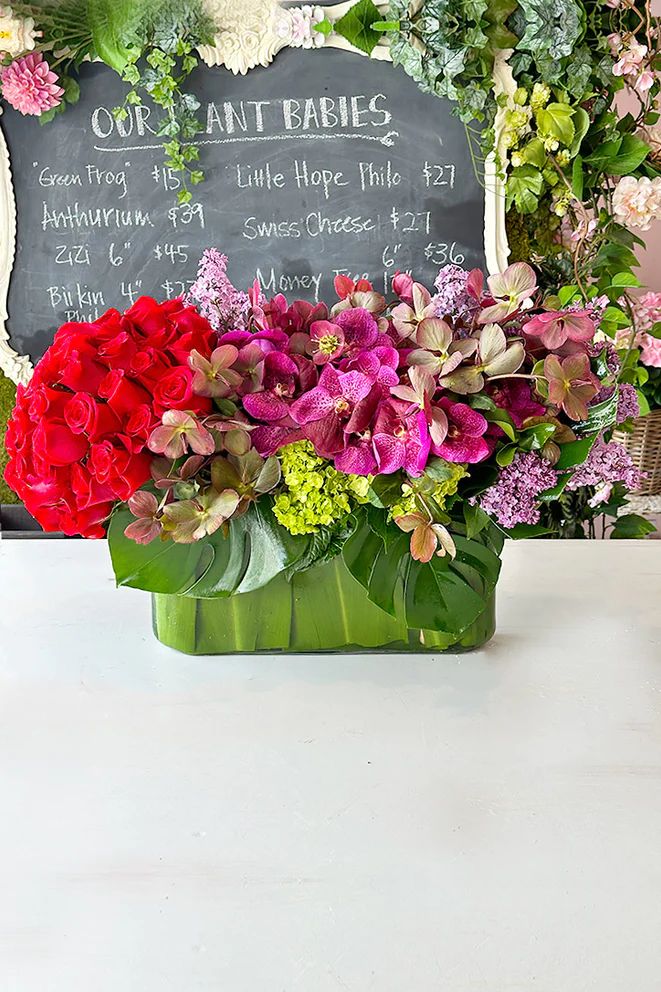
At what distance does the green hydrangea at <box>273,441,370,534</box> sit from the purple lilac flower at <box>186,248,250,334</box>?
5.8 inches

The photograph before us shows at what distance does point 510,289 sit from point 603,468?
171 millimetres

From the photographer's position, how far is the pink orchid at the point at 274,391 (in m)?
0.75

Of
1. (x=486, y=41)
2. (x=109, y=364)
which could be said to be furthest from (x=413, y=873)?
(x=486, y=41)

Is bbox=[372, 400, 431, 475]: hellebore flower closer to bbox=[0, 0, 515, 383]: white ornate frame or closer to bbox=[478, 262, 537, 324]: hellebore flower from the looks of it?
bbox=[478, 262, 537, 324]: hellebore flower

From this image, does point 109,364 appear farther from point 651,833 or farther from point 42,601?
point 651,833

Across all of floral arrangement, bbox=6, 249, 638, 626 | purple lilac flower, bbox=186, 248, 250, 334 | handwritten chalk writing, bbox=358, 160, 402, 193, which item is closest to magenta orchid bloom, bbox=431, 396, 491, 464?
floral arrangement, bbox=6, 249, 638, 626

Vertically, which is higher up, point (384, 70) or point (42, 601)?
point (384, 70)

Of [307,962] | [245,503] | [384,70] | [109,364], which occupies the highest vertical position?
[384,70]

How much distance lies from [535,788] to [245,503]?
0.32 m

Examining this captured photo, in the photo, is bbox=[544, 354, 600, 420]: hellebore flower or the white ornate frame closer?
bbox=[544, 354, 600, 420]: hellebore flower

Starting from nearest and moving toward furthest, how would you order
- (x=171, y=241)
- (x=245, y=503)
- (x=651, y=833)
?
(x=651, y=833), (x=245, y=503), (x=171, y=241)

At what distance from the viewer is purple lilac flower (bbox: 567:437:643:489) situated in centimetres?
79

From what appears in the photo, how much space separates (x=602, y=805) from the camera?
2.25 feet

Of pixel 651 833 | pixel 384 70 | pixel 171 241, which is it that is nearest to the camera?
pixel 651 833
